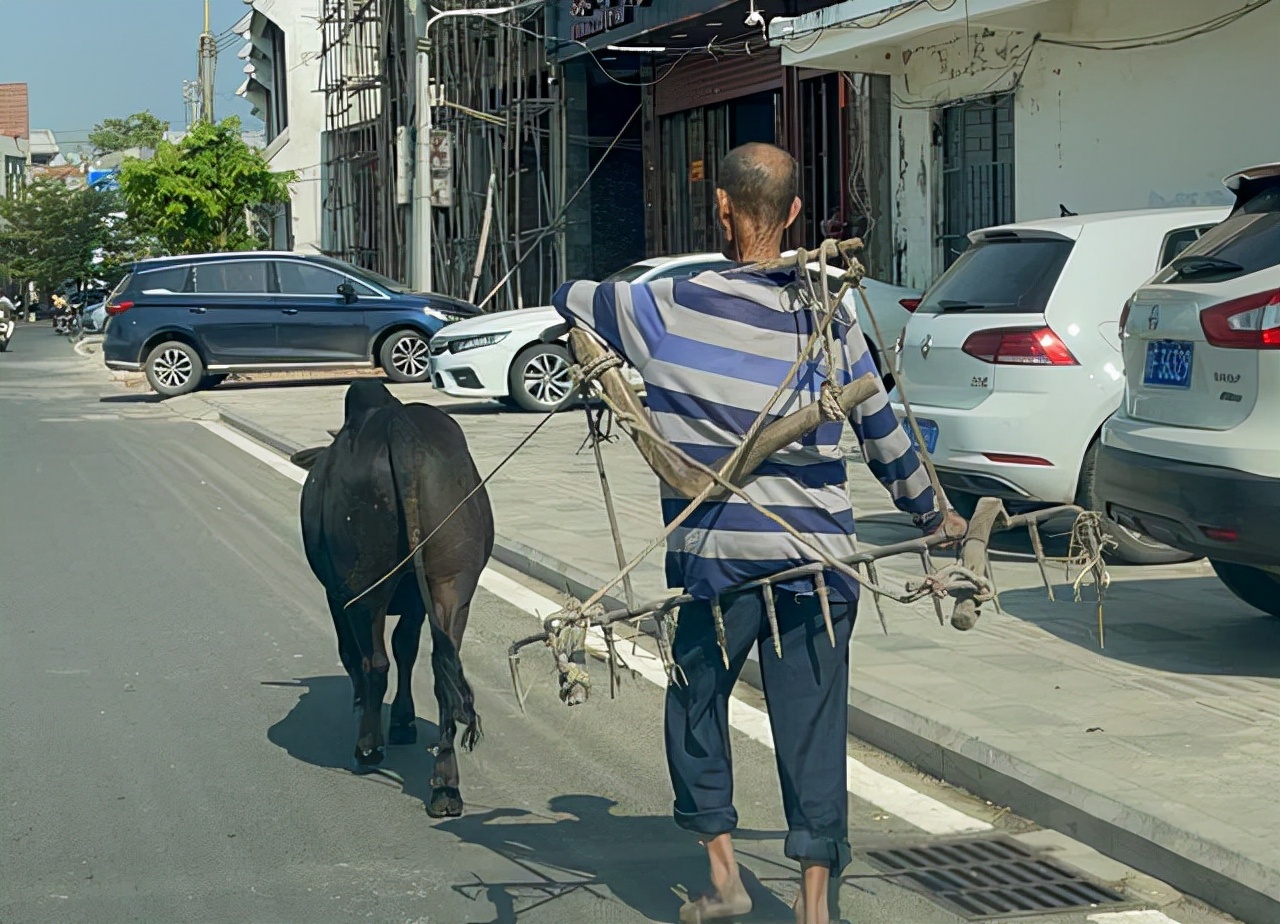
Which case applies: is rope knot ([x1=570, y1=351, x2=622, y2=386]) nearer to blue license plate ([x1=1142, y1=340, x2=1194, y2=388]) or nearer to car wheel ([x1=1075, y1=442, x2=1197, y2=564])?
blue license plate ([x1=1142, y1=340, x2=1194, y2=388])

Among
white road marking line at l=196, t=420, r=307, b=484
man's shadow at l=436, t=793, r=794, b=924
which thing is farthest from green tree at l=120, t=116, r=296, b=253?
man's shadow at l=436, t=793, r=794, b=924

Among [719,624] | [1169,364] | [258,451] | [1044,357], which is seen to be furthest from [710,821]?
[258,451]

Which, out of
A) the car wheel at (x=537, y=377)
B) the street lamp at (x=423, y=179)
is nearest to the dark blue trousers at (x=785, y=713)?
the car wheel at (x=537, y=377)

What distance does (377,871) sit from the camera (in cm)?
465

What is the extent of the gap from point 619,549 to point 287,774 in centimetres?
215

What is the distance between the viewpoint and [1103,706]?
5.89 meters

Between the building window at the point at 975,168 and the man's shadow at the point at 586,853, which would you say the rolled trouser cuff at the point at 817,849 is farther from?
the building window at the point at 975,168

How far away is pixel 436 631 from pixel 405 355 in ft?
58.6

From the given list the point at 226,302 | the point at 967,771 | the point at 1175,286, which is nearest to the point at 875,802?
the point at 967,771

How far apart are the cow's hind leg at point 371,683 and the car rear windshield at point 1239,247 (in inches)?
133

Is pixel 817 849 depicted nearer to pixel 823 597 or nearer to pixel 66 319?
pixel 823 597

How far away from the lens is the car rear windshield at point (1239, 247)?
610 cm

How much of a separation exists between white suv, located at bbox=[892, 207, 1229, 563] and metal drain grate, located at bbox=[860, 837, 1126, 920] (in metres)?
3.95

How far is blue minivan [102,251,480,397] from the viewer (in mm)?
22531
